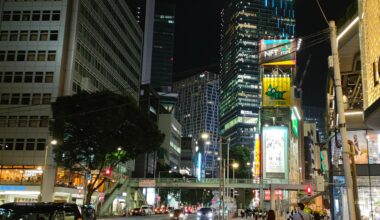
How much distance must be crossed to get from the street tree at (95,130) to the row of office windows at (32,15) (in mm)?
18595

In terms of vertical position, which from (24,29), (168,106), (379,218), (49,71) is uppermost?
(168,106)

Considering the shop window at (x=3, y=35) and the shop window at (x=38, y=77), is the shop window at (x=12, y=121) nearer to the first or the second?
the shop window at (x=38, y=77)

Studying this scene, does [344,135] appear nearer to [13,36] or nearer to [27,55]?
[27,55]

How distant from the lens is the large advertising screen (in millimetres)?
78375

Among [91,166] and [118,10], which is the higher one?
[118,10]

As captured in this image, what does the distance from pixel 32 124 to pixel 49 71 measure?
7.92 m

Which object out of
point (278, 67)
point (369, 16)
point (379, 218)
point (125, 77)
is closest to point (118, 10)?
point (125, 77)

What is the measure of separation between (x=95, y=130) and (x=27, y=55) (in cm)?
2164

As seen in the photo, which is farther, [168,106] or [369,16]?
[168,106]

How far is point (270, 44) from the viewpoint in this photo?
283ft

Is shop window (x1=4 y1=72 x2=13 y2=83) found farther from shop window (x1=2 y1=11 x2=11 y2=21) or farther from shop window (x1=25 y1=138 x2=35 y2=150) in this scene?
shop window (x1=25 y1=138 x2=35 y2=150)

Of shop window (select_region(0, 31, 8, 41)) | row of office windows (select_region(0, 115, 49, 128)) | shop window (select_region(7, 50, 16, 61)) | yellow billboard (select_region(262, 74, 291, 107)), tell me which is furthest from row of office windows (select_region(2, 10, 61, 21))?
yellow billboard (select_region(262, 74, 291, 107))

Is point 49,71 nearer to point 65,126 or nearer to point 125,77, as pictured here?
point 65,126

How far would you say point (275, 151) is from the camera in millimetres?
79688
